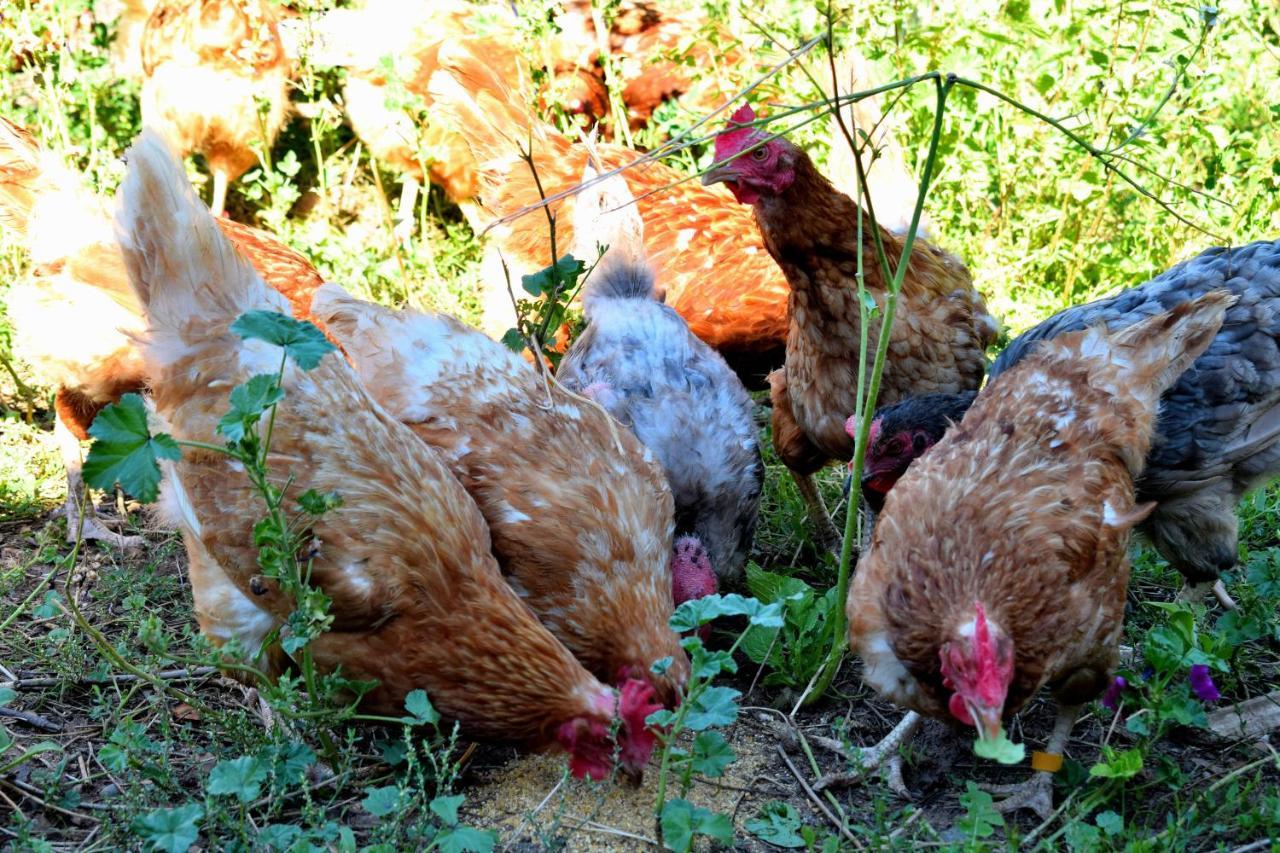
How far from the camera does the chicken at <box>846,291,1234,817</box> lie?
7.44 feet

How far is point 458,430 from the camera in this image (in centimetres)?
299

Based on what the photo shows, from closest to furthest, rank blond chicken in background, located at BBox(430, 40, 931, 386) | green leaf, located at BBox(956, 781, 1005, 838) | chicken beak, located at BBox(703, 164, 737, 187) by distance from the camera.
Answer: green leaf, located at BBox(956, 781, 1005, 838) → chicken beak, located at BBox(703, 164, 737, 187) → blond chicken in background, located at BBox(430, 40, 931, 386)

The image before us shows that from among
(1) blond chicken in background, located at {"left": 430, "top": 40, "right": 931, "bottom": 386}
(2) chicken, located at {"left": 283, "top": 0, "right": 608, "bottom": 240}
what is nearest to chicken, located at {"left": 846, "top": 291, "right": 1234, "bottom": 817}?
(1) blond chicken in background, located at {"left": 430, "top": 40, "right": 931, "bottom": 386}

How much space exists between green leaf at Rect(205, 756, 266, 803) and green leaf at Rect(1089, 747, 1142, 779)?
1.70 meters

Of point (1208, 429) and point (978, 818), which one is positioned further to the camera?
point (1208, 429)

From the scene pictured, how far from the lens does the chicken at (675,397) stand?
3.34 metres

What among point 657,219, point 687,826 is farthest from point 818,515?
point 687,826

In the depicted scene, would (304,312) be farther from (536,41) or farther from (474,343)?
(536,41)

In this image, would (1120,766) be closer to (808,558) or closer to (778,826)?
(778,826)

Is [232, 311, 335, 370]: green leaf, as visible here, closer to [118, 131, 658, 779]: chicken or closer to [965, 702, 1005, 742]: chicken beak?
[118, 131, 658, 779]: chicken

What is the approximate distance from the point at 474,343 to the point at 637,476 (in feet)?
2.22

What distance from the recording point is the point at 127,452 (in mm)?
1982

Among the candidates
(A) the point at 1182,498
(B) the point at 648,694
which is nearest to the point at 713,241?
(A) the point at 1182,498

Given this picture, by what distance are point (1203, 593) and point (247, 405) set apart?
103 inches
